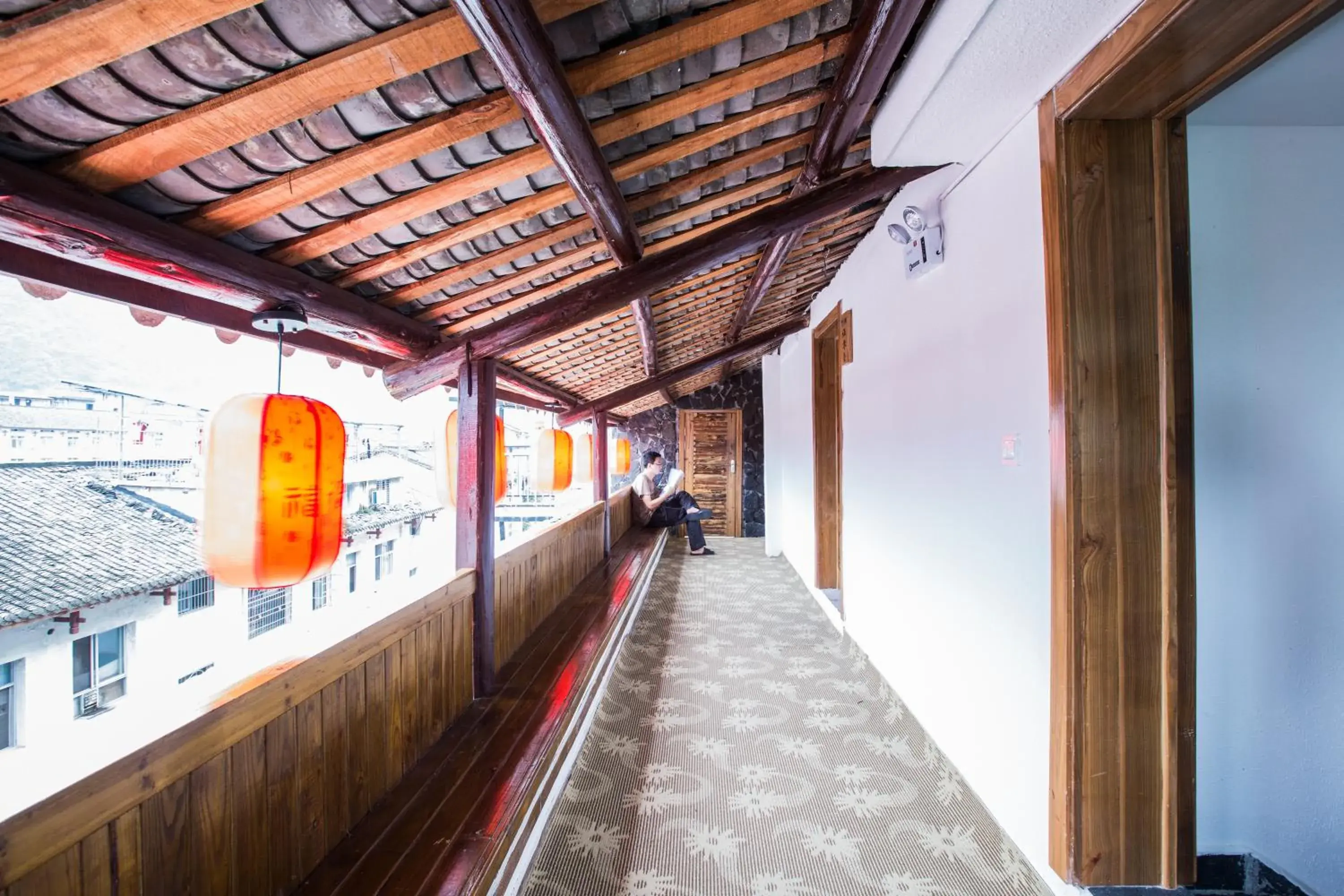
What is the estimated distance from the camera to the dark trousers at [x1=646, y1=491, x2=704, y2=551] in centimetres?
804

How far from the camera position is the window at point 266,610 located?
4750mm

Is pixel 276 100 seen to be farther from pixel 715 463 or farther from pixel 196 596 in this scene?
pixel 715 463

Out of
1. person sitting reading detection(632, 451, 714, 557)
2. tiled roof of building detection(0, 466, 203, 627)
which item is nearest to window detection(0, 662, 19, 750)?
tiled roof of building detection(0, 466, 203, 627)

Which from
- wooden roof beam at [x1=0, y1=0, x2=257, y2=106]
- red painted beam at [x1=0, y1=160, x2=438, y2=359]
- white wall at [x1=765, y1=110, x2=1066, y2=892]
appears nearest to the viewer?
wooden roof beam at [x1=0, y1=0, x2=257, y2=106]

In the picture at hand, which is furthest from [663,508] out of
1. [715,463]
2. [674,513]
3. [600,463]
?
[600,463]

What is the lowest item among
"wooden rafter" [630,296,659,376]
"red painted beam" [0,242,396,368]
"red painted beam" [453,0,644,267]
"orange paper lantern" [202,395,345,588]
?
"orange paper lantern" [202,395,345,588]

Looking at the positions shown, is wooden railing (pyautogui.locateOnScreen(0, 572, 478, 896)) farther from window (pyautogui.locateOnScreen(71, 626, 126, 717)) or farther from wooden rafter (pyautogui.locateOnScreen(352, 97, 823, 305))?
window (pyautogui.locateOnScreen(71, 626, 126, 717))

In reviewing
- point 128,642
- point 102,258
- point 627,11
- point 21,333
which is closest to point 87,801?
point 102,258

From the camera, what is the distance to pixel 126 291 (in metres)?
1.46

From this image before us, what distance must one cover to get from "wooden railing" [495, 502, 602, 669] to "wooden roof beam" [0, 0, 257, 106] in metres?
2.37

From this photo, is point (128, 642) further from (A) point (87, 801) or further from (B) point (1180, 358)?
(B) point (1180, 358)

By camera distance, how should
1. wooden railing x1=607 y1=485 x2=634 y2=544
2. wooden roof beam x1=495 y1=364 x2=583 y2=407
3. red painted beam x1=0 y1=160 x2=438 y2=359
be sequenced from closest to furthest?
red painted beam x1=0 y1=160 x2=438 y2=359, wooden roof beam x1=495 y1=364 x2=583 y2=407, wooden railing x1=607 y1=485 x2=634 y2=544

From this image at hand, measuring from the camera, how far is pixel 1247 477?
5.31ft

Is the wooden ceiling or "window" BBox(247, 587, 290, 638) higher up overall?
the wooden ceiling
